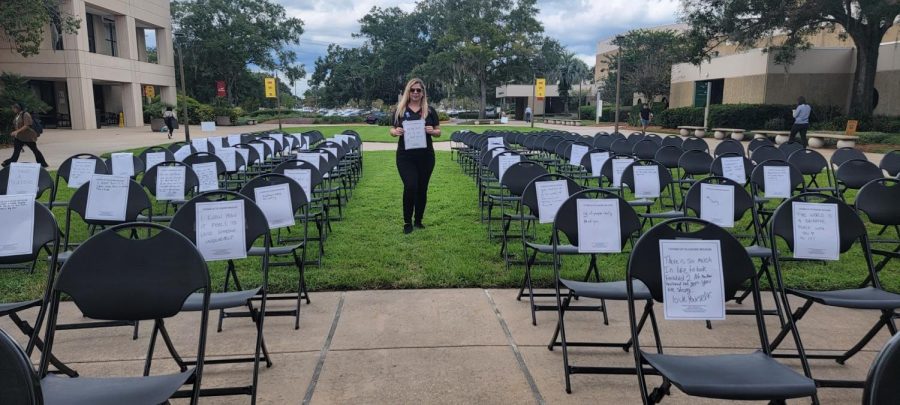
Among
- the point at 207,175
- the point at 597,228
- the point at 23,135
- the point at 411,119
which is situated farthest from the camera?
the point at 23,135

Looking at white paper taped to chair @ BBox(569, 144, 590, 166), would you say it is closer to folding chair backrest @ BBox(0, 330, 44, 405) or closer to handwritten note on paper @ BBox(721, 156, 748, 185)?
handwritten note on paper @ BBox(721, 156, 748, 185)

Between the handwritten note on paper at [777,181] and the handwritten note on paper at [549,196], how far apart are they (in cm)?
270

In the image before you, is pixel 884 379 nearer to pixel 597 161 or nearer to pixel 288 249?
pixel 288 249

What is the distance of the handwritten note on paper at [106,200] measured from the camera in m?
4.52

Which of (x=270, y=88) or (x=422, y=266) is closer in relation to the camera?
(x=422, y=266)

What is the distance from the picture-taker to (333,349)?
3500mm

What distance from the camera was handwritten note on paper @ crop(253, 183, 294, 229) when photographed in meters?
4.20

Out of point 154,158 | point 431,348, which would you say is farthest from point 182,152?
point 431,348

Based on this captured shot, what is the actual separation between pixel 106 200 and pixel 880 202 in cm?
636

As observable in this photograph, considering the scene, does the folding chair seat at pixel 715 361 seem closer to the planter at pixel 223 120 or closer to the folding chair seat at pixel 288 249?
the folding chair seat at pixel 288 249

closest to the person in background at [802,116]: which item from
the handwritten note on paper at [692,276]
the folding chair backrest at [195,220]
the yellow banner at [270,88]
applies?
the handwritten note on paper at [692,276]

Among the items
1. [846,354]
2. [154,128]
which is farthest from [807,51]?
[154,128]

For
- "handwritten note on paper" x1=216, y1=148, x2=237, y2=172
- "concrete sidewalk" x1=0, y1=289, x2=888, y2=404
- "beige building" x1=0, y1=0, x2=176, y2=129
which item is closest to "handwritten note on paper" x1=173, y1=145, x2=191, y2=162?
"handwritten note on paper" x1=216, y1=148, x2=237, y2=172

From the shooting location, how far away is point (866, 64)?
902 inches
